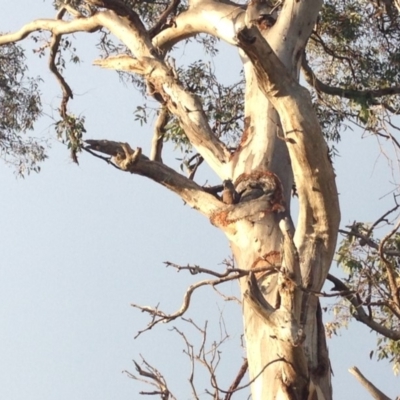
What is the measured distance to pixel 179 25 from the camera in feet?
20.2

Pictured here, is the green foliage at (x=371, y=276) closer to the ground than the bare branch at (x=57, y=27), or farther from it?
closer to the ground

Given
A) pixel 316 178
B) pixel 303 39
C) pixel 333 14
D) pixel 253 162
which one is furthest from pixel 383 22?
pixel 316 178

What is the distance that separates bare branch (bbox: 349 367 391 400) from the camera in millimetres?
3363

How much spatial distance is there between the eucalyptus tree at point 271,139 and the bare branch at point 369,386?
19cm

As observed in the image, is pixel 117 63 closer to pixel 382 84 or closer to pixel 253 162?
pixel 253 162

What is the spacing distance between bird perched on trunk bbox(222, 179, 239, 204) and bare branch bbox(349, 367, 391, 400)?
4.21ft

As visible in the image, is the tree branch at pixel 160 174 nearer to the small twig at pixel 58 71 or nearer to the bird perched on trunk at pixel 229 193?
the bird perched on trunk at pixel 229 193

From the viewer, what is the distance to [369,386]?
11.2 feet

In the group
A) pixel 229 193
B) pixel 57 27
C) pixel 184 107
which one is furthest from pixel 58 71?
pixel 229 193

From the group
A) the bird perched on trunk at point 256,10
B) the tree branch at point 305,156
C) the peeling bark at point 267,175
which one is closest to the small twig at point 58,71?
the peeling bark at point 267,175

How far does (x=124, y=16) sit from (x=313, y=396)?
3.30 metres

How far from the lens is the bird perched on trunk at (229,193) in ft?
14.6

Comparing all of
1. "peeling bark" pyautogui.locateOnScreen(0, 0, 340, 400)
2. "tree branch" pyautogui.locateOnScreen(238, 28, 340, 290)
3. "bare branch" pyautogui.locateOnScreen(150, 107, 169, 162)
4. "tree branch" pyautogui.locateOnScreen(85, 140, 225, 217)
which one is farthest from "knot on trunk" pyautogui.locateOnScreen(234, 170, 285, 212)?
"bare branch" pyautogui.locateOnScreen(150, 107, 169, 162)

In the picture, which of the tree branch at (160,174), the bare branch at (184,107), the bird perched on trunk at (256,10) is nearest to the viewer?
the tree branch at (160,174)
